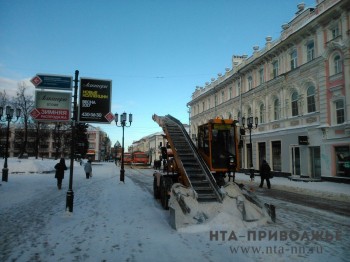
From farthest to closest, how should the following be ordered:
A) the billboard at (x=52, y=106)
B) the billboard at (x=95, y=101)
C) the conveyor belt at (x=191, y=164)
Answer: the billboard at (x=95, y=101)
the billboard at (x=52, y=106)
the conveyor belt at (x=191, y=164)

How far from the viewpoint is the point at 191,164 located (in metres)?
10.8

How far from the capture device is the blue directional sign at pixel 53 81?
32.7 feet

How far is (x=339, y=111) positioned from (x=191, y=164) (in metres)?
16.3

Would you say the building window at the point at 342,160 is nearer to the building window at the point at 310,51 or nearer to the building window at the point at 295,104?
the building window at the point at 295,104

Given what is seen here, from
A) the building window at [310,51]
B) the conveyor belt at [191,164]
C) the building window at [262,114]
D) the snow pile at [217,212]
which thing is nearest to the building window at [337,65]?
the building window at [310,51]

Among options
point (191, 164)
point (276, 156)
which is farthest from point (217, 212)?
point (276, 156)

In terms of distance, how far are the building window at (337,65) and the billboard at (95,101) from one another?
60.1 ft

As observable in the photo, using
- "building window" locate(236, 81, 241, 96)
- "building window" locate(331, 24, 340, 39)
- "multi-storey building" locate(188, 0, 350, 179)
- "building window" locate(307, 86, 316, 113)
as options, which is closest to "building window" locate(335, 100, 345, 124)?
"multi-storey building" locate(188, 0, 350, 179)

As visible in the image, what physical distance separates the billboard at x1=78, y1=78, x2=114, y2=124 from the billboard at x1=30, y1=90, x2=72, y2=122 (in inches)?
17.7

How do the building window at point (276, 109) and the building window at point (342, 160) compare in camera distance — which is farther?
the building window at point (276, 109)

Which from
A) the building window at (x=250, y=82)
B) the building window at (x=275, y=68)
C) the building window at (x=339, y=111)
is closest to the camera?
the building window at (x=339, y=111)

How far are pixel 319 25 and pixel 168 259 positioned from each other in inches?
950

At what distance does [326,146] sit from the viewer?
899 inches

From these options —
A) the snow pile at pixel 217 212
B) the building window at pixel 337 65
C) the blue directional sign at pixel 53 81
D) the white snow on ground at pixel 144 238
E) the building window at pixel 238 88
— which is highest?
the building window at pixel 238 88
